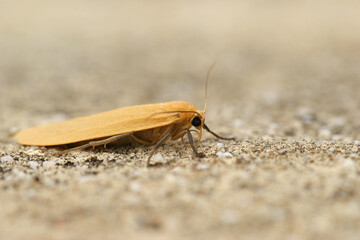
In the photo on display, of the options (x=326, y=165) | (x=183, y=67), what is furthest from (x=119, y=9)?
(x=326, y=165)

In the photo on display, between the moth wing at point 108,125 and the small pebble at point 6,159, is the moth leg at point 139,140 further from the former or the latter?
the small pebble at point 6,159

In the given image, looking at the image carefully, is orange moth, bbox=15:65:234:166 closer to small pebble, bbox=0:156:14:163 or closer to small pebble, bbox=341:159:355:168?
small pebble, bbox=0:156:14:163

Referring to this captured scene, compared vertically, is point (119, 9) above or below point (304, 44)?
above

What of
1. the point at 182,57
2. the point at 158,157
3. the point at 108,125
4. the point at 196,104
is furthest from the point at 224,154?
the point at 182,57

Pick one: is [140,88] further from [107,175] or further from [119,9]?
[119,9]

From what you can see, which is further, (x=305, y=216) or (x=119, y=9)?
(x=119, y=9)

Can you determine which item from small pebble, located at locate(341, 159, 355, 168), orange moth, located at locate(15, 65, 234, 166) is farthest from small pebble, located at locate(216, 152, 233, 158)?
small pebble, located at locate(341, 159, 355, 168)

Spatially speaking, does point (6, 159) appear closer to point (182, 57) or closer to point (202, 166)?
point (202, 166)

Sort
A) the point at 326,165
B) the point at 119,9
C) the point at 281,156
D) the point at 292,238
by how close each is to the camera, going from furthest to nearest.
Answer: the point at 119,9, the point at 281,156, the point at 326,165, the point at 292,238
